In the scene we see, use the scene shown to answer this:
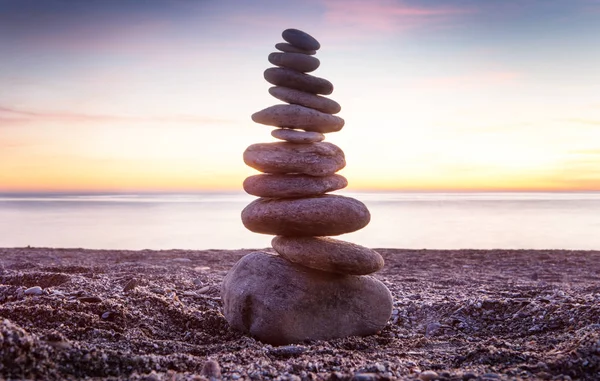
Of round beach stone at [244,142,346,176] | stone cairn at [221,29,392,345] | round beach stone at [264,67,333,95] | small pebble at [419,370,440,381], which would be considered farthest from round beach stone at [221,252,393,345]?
small pebble at [419,370,440,381]

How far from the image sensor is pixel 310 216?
849cm

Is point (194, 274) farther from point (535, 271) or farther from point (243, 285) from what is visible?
point (535, 271)

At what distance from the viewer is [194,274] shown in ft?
45.2

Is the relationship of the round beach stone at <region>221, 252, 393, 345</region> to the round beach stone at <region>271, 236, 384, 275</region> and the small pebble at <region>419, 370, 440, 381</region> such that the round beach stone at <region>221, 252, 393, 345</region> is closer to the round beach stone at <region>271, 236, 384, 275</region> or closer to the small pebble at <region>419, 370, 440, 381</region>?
the round beach stone at <region>271, 236, 384, 275</region>

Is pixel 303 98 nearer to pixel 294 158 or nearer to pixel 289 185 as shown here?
pixel 294 158

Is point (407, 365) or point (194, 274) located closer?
point (407, 365)

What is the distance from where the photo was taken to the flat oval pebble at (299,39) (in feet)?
30.6

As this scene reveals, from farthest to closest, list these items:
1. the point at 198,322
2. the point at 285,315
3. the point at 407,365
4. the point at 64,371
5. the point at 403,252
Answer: the point at 403,252 < the point at 198,322 < the point at 285,315 < the point at 407,365 < the point at 64,371

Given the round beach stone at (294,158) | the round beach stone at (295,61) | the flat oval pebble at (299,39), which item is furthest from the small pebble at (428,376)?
the flat oval pebble at (299,39)

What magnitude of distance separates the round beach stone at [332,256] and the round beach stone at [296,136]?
61.1 inches

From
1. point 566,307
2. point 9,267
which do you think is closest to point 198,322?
point 566,307

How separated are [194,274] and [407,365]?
8483mm

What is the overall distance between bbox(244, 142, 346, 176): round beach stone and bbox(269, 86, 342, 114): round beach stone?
639mm

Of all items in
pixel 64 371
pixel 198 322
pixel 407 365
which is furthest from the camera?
pixel 198 322
